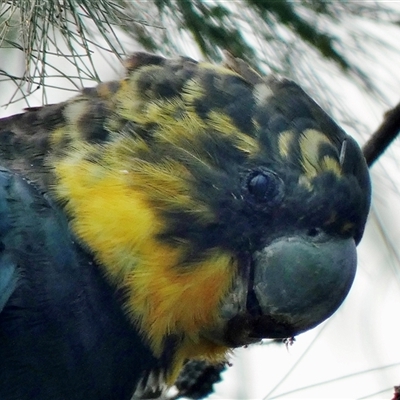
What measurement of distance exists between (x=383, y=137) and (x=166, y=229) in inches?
16.3

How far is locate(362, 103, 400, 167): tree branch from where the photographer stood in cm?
139

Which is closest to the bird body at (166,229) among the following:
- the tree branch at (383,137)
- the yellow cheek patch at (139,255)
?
the yellow cheek patch at (139,255)

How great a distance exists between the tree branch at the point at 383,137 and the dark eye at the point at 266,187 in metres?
0.24

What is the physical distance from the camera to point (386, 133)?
1403 mm

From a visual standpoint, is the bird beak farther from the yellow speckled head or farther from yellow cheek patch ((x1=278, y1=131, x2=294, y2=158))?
yellow cheek patch ((x1=278, y1=131, x2=294, y2=158))

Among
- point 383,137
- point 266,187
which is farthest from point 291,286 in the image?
point 383,137

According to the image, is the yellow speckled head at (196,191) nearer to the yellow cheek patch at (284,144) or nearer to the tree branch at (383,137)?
the yellow cheek patch at (284,144)

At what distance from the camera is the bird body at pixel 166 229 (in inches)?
49.4

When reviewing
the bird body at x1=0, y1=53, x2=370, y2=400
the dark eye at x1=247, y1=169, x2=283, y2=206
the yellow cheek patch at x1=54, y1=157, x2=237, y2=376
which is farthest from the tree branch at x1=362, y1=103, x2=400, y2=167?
the yellow cheek patch at x1=54, y1=157, x2=237, y2=376

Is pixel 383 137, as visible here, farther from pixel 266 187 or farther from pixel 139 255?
pixel 139 255

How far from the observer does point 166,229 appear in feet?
4.19

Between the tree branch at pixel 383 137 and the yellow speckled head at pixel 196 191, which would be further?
the tree branch at pixel 383 137

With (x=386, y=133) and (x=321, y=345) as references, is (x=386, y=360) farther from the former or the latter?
(x=386, y=133)

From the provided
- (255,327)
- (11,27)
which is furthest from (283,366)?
(11,27)
